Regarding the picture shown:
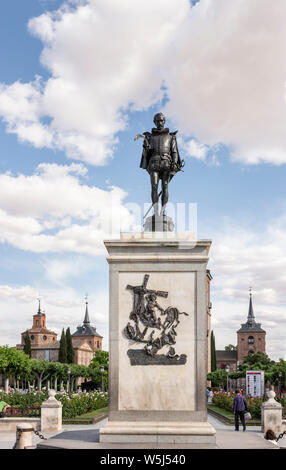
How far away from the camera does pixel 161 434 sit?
10383 mm

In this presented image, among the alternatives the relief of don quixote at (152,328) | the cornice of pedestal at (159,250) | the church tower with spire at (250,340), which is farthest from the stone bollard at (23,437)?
the church tower with spire at (250,340)

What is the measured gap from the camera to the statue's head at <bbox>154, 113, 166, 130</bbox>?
1264 cm

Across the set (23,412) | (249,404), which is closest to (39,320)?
(249,404)

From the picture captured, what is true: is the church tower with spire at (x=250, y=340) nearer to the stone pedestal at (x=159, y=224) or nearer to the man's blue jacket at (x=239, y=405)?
the man's blue jacket at (x=239, y=405)

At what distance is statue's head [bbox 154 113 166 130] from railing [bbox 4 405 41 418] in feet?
51.1

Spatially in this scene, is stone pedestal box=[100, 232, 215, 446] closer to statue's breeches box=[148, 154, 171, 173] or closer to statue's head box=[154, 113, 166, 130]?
statue's breeches box=[148, 154, 171, 173]

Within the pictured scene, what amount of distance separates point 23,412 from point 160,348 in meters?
14.4

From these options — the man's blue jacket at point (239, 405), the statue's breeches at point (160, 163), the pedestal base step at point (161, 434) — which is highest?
→ the statue's breeches at point (160, 163)

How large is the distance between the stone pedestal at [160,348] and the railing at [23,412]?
44.9ft

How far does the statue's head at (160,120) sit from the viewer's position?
1264cm

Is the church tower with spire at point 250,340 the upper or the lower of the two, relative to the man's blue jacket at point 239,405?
lower
